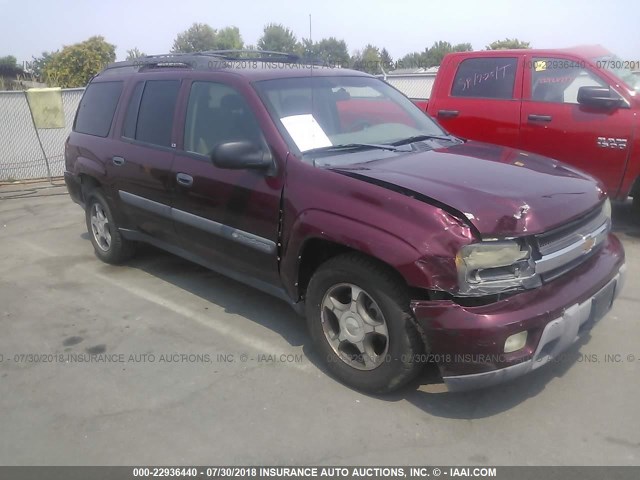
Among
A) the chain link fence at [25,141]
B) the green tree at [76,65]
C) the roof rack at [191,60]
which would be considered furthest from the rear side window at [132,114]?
the green tree at [76,65]

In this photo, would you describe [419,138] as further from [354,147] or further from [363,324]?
[363,324]

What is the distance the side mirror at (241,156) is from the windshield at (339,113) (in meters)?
0.21

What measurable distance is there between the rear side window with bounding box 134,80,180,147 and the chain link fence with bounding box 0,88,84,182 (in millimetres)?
6893

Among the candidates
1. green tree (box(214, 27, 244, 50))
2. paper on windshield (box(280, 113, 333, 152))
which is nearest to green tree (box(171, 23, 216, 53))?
green tree (box(214, 27, 244, 50))

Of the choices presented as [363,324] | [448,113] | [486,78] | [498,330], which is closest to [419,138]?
[363,324]

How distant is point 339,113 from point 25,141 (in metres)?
9.02

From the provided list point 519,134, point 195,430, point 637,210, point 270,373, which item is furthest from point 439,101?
point 195,430

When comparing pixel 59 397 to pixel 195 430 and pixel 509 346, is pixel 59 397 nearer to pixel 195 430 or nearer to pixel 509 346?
pixel 195 430

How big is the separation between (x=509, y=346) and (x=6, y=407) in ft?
9.15

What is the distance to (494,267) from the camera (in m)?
2.87

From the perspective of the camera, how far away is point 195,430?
3152 mm

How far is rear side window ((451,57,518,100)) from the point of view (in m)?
6.53

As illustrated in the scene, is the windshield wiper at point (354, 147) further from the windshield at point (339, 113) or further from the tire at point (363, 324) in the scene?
the tire at point (363, 324)

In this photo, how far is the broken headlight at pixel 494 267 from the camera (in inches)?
112
